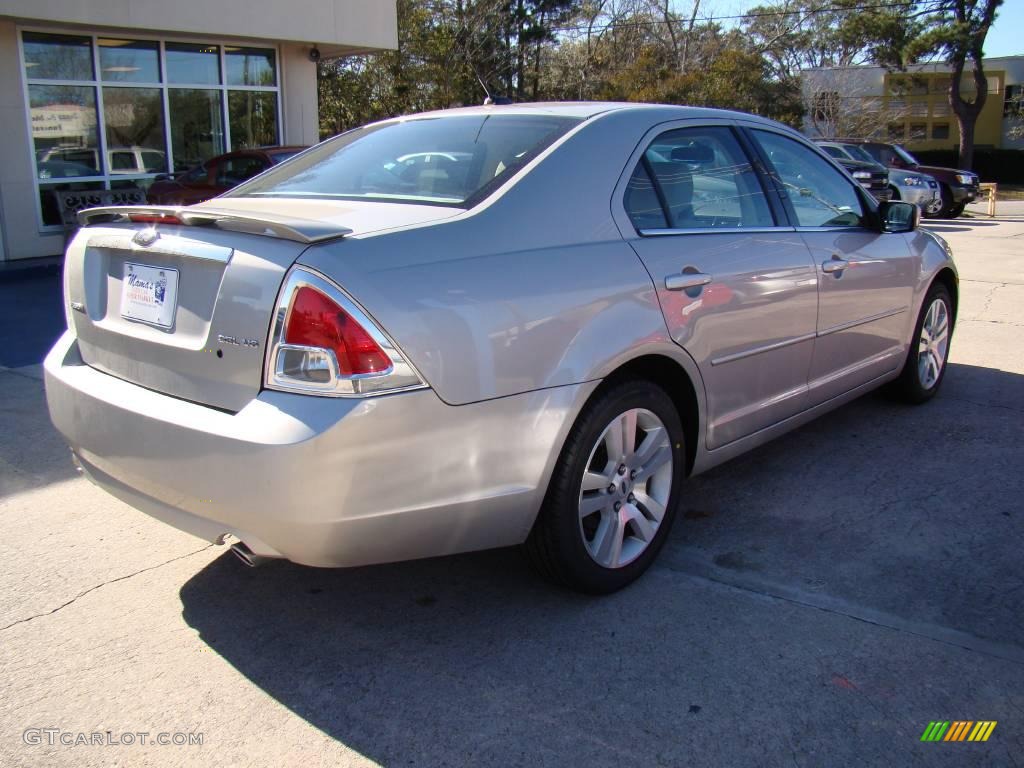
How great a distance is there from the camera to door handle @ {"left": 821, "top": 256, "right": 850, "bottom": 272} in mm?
4266

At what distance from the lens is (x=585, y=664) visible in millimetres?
2947

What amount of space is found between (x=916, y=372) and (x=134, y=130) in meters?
11.7

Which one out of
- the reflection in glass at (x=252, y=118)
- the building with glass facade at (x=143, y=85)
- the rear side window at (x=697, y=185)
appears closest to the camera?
the rear side window at (x=697, y=185)

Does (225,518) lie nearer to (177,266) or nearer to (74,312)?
(177,266)

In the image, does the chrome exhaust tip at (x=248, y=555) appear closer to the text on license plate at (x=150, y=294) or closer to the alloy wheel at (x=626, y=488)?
the text on license plate at (x=150, y=294)

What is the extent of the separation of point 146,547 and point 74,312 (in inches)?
39.4

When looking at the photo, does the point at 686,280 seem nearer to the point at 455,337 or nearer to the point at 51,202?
the point at 455,337

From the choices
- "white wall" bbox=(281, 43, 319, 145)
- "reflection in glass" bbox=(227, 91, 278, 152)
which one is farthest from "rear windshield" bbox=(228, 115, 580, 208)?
"white wall" bbox=(281, 43, 319, 145)

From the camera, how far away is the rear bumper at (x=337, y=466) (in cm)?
254

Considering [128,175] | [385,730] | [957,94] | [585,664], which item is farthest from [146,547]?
[957,94]

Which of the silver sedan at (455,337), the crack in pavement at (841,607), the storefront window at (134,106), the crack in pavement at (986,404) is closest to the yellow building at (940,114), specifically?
the storefront window at (134,106)

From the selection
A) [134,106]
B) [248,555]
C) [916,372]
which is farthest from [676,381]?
[134,106]

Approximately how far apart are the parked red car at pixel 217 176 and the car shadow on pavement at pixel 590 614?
864 centimetres

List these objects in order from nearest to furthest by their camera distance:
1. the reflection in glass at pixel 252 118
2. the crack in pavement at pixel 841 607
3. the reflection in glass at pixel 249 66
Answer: the crack in pavement at pixel 841 607, the reflection in glass at pixel 249 66, the reflection in glass at pixel 252 118
